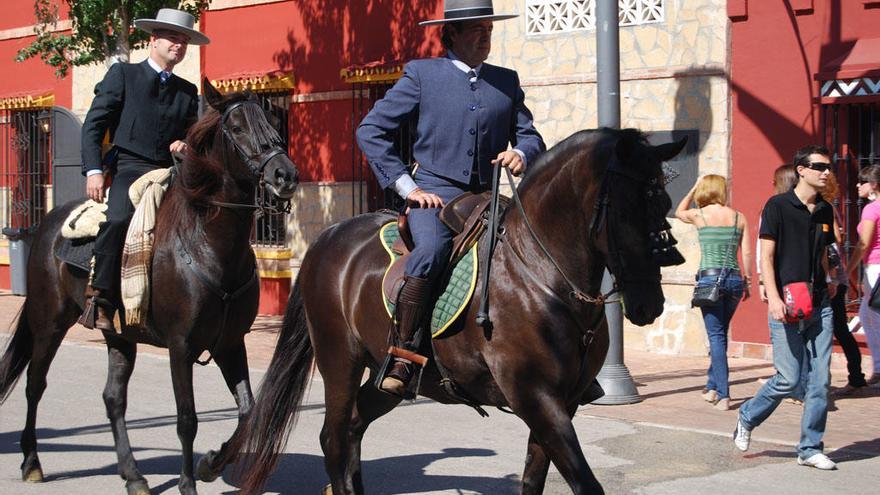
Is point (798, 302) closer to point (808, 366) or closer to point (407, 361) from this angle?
point (808, 366)

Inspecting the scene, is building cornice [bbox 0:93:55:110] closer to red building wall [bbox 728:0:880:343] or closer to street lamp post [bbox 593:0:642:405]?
red building wall [bbox 728:0:880:343]

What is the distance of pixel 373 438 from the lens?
29.3 feet

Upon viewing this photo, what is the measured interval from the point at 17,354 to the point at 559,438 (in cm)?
475

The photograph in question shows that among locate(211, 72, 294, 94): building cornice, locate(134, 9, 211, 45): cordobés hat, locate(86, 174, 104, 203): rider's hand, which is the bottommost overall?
locate(86, 174, 104, 203): rider's hand

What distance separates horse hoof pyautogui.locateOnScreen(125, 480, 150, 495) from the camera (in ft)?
22.7

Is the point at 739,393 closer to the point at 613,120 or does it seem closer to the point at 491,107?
the point at 613,120

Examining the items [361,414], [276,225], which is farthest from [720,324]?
[276,225]

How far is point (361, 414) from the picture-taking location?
21.6 feet

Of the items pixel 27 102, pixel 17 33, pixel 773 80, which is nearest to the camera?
pixel 773 80

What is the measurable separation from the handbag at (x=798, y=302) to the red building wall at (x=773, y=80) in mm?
5191

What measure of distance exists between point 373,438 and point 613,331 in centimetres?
287

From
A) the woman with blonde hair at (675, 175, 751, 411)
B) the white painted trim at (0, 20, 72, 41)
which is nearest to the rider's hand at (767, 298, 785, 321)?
the woman with blonde hair at (675, 175, 751, 411)

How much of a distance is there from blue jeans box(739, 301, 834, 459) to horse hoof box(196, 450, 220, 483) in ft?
12.0

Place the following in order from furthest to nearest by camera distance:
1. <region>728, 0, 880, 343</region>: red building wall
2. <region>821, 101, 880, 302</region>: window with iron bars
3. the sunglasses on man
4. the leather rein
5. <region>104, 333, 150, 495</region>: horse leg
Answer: <region>728, 0, 880, 343</region>: red building wall < <region>821, 101, 880, 302</region>: window with iron bars < the sunglasses on man < <region>104, 333, 150, 495</region>: horse leg < the leather rein
